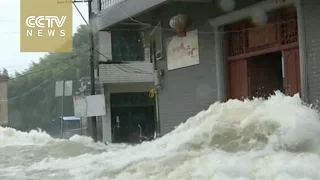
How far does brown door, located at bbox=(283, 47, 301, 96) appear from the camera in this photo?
34.2ft

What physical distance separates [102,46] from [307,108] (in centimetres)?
1704

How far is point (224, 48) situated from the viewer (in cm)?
1236

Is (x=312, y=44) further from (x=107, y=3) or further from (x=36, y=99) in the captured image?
(x=36, y=99)

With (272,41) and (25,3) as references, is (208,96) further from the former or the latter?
(25,3)

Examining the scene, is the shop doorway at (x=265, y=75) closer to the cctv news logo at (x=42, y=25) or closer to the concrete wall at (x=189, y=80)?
the concrete wall at (x=189, y=80)

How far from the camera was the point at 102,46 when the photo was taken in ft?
83.8

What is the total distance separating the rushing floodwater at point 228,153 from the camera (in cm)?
762

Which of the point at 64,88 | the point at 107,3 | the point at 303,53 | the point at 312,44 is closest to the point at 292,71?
the point at 303,53

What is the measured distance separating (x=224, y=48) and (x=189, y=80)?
4.77 ft

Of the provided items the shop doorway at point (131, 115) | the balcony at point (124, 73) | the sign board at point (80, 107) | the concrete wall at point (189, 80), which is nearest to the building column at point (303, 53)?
the concrete wall at point (189, 80)

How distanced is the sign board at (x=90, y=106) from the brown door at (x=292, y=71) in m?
9.72

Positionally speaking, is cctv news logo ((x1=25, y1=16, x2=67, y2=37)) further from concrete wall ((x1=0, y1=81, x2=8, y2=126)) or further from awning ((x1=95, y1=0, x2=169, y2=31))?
concrete wall ((x1=0, y1=81, x2=8, y2=126))

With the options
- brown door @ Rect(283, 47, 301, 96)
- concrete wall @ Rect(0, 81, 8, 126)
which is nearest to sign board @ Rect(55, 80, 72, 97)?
brown door @ Rect(283, 47, 301, 96)

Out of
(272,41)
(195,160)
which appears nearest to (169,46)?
(272,41)
